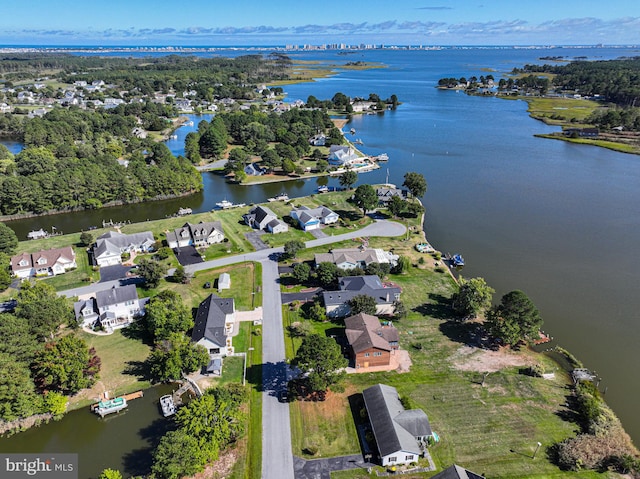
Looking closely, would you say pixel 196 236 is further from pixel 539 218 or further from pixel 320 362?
pixel 539 218

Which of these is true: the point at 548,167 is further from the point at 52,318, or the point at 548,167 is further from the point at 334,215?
the point at 52,318

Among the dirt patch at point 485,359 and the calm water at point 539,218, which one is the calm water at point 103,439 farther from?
the calm water at point 539,218

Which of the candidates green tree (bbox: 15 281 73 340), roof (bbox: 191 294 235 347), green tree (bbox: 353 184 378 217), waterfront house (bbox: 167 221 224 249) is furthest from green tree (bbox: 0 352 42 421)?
green tree (bbox: 353 184 378 217)

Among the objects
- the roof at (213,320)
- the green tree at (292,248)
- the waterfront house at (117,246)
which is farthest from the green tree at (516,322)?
the waterfront house at (117,246)

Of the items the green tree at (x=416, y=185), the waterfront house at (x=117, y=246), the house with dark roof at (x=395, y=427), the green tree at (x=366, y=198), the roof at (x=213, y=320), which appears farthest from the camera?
the green tree at (x=416, y=185)

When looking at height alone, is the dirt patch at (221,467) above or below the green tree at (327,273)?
below

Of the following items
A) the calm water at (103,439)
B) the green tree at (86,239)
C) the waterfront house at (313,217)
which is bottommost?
the calm water at (103,439)

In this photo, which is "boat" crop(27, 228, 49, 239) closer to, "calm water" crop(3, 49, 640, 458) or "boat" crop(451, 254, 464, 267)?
"calm water" crop(3, 49, 640, 458)
